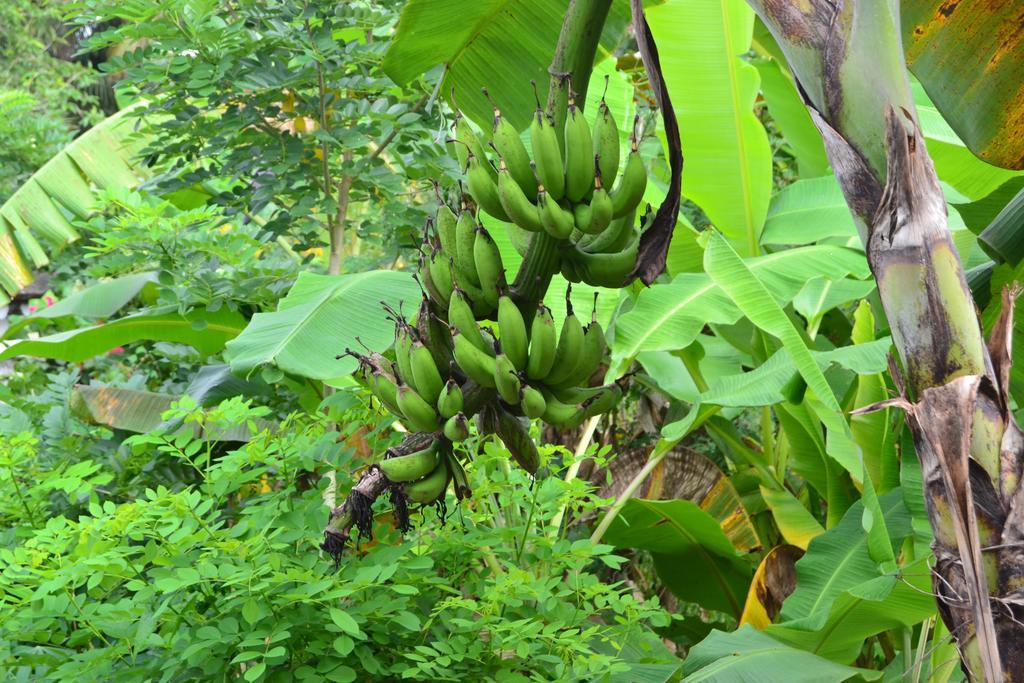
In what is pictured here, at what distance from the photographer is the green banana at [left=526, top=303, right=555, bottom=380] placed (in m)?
0.97

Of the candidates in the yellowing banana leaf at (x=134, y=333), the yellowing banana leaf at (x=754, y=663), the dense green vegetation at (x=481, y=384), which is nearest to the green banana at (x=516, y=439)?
the dense green vegetation at (x=481, y=384)

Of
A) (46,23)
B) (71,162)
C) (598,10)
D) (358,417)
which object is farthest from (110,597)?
(46,23)

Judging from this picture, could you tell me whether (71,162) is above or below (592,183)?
below

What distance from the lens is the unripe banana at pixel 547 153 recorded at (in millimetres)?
940

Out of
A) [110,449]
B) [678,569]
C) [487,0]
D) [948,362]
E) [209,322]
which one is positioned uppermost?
[487,0]

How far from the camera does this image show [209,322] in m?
2.47

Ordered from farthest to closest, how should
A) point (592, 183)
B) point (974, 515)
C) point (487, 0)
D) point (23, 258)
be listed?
point (23, 258) → point (487, 0) → point (592, 183) → point (974, 515)

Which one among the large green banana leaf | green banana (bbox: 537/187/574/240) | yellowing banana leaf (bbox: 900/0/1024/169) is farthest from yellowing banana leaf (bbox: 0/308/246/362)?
yellowing banana leaf (bbox: 900/0/1024/169)

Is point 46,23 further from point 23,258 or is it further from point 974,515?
point 974,515

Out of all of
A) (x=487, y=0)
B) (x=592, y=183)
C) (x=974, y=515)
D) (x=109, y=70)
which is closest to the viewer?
(x=974, y=515)

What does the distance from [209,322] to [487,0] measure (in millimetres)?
1478

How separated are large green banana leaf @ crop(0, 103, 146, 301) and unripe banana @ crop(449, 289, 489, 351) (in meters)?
2.46

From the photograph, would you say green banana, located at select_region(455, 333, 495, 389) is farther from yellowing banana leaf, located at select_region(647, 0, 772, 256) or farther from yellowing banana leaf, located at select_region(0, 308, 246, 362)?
yellowing banana leaf, located at select_region(0, 308, 246, 362)

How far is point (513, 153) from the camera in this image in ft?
3.23
